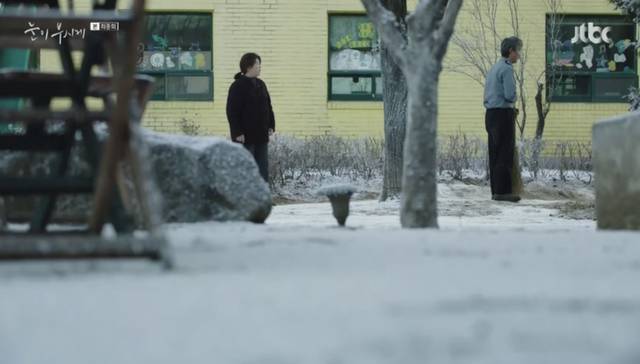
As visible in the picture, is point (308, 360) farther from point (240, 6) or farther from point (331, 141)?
point (240, 6)

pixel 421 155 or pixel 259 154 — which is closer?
pixel 421 155

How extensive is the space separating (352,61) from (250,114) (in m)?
10.6

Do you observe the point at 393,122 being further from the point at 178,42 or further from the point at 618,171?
the point at 178,42

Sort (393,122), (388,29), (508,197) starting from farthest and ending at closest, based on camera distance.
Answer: (393,122), (508,197), (388,29)

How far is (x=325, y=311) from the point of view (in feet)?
8.53

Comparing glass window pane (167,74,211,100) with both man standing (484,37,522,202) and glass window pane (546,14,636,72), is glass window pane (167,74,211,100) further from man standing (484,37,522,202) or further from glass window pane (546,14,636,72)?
man standing (484,37,522,202)

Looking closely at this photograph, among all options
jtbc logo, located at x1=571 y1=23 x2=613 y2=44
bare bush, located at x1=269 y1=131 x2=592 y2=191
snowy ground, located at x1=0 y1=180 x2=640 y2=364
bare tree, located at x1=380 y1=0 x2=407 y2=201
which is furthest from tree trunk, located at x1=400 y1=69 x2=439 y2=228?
jtbc logo, located at x1=571 y1=23 x2=613 y2=44

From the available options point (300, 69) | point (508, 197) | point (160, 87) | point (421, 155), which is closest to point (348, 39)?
point (300, 69)

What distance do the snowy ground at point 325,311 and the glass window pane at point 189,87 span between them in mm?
18837

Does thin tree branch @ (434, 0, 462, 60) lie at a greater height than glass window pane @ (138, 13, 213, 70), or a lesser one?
lesser

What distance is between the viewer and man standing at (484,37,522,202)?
13.2 metres

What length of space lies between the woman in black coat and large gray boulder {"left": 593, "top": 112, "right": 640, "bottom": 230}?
18.4ft

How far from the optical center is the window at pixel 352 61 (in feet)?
73.6

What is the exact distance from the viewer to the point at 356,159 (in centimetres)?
1845
